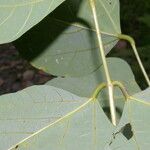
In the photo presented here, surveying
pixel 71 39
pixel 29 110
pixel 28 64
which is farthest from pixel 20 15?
pixel 28 64

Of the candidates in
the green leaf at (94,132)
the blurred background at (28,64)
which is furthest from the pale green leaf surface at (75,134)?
the blurred background at (28,64)

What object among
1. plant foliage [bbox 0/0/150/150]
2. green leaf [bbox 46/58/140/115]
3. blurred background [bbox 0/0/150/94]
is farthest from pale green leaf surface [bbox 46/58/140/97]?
blurred background [bbox 0/0/150/94]

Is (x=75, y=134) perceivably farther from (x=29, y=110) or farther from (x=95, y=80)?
(x=95, y=80)

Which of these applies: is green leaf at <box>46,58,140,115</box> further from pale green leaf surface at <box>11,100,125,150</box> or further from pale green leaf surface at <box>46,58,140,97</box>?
pale green leaf surface at <box>11,100,125,150</box>

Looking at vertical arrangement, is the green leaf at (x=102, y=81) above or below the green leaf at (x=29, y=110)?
below

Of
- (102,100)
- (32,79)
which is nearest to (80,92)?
(102,100)

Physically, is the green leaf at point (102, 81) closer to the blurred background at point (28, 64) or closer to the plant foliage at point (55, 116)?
the plant foliage at point (55, 116)
